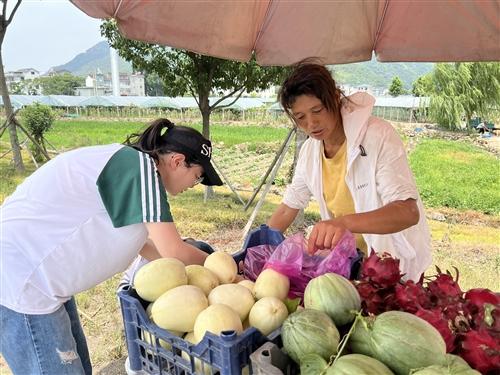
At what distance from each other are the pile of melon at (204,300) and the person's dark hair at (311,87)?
0.90m

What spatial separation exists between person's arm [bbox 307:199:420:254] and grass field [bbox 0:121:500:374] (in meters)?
2.16

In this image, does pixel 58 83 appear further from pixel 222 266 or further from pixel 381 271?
pixel 381 271

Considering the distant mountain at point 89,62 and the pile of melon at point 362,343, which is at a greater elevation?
the distant mountain at point 89,62

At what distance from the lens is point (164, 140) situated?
55.9 inches

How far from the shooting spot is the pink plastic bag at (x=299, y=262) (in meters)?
1.31

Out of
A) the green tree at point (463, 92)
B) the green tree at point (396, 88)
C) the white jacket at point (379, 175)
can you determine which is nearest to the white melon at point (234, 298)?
the white jacket at point (379, 175)

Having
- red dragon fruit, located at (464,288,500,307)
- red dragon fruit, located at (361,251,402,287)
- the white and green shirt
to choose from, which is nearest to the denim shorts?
the white and green shirt

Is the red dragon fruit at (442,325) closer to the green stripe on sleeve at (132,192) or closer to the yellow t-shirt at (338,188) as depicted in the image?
the green stripe on sleeve at (132,192)

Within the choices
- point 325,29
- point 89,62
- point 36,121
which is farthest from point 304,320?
point 89,62

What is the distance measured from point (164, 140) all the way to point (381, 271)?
81 cm

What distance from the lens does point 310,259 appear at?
1.40 metres

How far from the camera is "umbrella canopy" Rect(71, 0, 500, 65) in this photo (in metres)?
2.41

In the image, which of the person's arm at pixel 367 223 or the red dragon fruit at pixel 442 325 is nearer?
the red dragon fruit at pixel 442 325

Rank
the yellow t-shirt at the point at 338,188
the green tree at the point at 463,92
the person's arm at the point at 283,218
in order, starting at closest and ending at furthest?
1. the yellow t-shirt at the point at 338,188
2. the person's arm at the point at 283,218
3. the green tree at the point at 463,92
